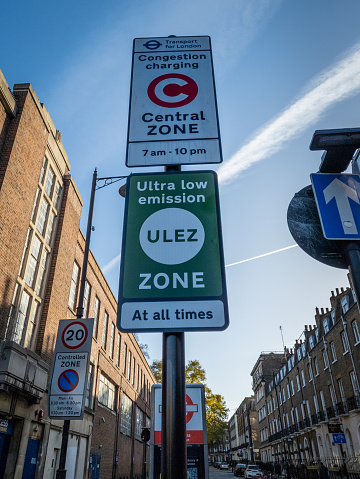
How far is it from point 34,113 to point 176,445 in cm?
1531

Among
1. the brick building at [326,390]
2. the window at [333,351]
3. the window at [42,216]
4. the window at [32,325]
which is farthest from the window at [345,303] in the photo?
the window at [42,216]

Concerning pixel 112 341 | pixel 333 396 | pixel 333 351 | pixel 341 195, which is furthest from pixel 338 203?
pixel 333 396

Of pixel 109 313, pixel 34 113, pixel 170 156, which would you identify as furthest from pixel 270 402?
pixel 170 156

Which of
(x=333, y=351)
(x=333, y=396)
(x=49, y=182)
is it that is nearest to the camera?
(x=49, y=182)

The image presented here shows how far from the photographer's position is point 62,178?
17.8m

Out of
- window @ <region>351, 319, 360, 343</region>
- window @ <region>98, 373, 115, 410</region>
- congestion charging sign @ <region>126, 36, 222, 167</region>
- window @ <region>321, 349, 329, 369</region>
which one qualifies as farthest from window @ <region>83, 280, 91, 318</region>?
window @ <region>321, 349, 329, 369</region>

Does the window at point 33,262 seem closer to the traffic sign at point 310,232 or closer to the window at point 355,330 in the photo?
the traffic sign at point 310,232

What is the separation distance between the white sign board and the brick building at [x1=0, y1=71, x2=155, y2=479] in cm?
191

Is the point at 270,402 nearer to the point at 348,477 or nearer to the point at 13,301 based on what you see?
the point at 348,477

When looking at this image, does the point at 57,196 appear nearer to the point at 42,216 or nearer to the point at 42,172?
the point at 42,172

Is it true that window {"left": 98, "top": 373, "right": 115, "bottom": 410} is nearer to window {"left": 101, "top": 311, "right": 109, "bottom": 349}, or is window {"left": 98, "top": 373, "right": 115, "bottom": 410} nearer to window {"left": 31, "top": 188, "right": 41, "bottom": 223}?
window {"left": 101, "top": 311, "right": 109, "bottom": 349}

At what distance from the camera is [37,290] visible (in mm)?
14406

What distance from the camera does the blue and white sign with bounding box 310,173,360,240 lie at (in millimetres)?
2322

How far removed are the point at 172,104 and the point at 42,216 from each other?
44.5ft
